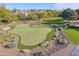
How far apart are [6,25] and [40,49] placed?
0.25 metres

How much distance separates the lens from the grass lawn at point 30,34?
41.0 inches

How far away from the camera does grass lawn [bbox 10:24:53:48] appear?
1.04 metres

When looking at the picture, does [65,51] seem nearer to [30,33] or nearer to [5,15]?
[30,33]

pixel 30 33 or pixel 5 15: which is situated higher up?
pixel 5 15

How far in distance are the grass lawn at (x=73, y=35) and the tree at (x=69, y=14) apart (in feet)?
0.27

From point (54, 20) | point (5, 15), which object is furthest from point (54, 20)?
point (5, 15)

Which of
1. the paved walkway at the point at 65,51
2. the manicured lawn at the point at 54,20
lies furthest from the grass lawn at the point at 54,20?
the paved walkway at the point at 65,51

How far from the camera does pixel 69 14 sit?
3.58 ft

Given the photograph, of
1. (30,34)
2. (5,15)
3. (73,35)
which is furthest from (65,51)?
(5,15)

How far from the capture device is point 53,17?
42.5 inches

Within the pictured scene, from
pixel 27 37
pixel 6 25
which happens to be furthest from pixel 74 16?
pixel 6 25

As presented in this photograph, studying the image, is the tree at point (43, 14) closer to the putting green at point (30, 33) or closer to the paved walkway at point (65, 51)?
the putting green at point (30, 33)

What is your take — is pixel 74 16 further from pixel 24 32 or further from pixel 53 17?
pixel 24 32

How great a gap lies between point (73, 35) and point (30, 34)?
0.83 feet
